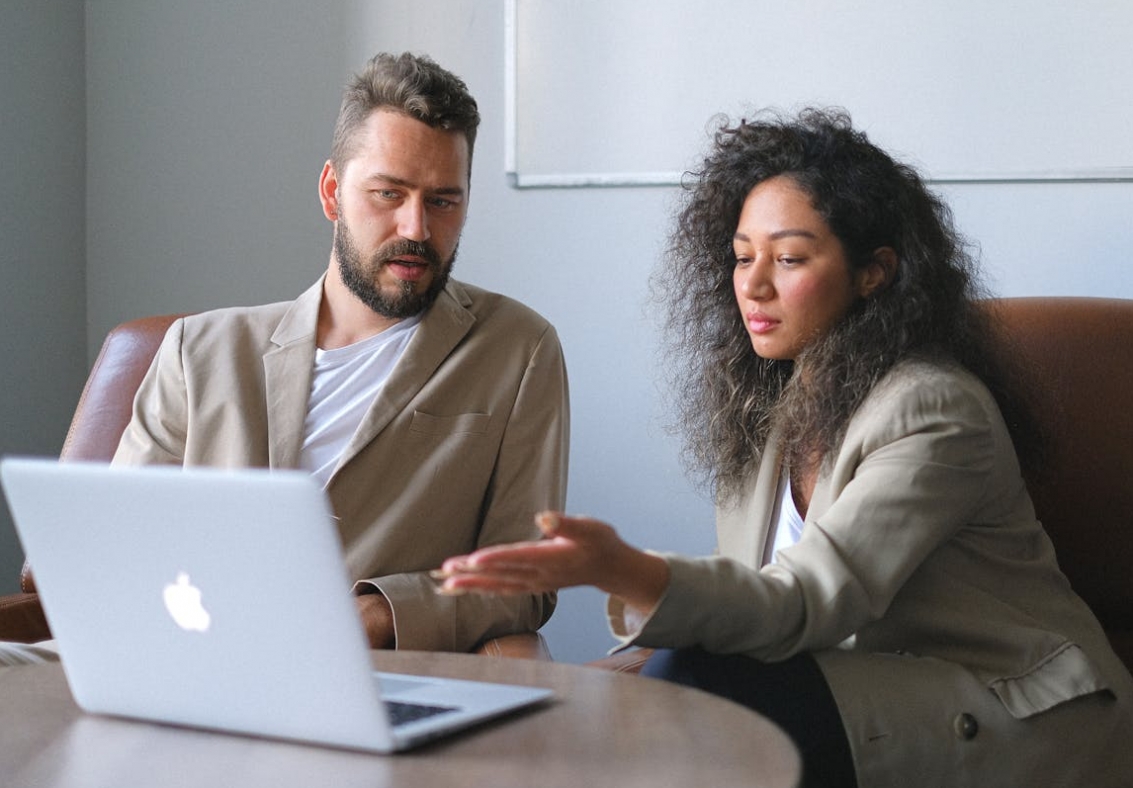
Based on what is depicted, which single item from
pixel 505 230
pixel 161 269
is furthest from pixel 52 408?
pixel 505 230

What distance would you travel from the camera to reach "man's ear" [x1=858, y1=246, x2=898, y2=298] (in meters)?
1.86

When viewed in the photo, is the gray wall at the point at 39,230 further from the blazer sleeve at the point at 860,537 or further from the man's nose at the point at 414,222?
the blazer sleeve at the point at 860,537

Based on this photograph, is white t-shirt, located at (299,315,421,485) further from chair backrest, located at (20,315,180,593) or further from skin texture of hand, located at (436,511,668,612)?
skin texture of hand, located at (436,511,668,612)

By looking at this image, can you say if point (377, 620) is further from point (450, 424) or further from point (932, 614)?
point (932, 614)

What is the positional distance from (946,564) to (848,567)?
0.61 ft

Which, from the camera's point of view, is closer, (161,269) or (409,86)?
(409,86)

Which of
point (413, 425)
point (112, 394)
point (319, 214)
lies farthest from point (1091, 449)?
point (319, 214)

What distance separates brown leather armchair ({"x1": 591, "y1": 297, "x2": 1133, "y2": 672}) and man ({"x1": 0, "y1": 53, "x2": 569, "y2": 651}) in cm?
70

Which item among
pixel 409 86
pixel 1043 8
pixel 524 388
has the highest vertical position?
pixel 1043 8

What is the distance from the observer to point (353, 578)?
6.60ft

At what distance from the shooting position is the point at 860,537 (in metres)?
1.55

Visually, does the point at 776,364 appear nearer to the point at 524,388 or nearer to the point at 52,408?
the point at 524,388

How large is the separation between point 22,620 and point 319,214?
124 centimetres

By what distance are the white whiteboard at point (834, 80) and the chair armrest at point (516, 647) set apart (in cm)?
106
